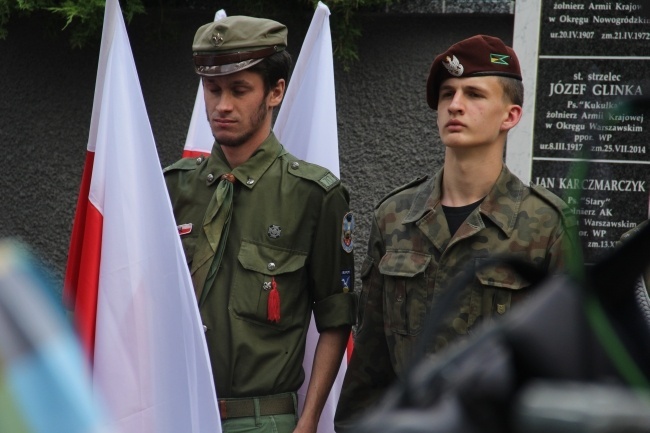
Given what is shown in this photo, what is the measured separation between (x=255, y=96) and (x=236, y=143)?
0.53ft

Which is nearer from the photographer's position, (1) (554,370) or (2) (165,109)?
(1) (554,370)

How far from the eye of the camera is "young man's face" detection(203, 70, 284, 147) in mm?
3471

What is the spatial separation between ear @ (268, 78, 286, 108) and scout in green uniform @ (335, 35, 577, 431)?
51 cm

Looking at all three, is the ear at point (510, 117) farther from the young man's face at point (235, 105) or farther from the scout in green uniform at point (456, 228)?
the young man's face at point (235, 105)

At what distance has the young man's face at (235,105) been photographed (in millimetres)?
3471

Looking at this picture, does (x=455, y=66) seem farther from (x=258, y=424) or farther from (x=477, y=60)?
(x=258, y=424)

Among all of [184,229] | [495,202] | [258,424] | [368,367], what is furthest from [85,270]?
[495,202]

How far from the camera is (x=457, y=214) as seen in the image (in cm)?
324

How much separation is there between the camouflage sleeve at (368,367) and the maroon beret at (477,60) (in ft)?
2.02

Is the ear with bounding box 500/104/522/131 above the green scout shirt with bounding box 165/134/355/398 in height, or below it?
above

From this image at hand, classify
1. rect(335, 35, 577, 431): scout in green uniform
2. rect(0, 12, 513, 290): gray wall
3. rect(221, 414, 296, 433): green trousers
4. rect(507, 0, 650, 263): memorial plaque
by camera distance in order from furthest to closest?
rect(0, 12, 513, 290): gray wall
rect(507, 0, 650, 263): memorial plaque
rect(221, 414, 296, 433): green trousers
rect(335, 35, 577, 431): scout in green uniform

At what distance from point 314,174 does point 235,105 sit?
33 cm

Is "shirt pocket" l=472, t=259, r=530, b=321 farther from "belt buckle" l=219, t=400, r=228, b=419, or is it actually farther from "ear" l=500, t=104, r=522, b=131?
"belt buckle" l=219, t=400, r=228, b=419

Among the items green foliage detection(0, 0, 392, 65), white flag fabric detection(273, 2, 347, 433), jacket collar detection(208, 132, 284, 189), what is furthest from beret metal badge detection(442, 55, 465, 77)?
green foliage detection(0, 0, 392, 65)
